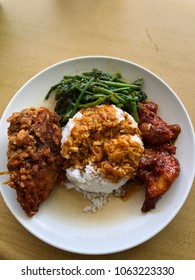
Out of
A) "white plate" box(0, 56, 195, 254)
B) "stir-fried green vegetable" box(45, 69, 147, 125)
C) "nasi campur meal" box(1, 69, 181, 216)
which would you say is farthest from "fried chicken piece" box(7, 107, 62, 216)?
"stir-fried green vegetable" box(45, 69, 147, 125)

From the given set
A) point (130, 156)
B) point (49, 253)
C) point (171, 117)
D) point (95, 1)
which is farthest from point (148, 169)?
point (95, 1)

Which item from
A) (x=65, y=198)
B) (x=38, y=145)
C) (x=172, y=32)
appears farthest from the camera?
(x=172, y=32)

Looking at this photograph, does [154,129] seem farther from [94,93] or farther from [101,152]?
[94,93]

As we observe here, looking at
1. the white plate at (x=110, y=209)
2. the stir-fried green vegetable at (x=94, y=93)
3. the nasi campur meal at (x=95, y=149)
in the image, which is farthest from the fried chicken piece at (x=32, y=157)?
the stir-fried green vegetable at (x=94, y=93)

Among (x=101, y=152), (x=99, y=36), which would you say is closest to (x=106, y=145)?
(x=101, y=152)

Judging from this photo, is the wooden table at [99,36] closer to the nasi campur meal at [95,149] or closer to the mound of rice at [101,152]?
the nasi campur meal at [95,149]

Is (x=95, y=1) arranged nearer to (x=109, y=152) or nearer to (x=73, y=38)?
(x=73, y=38)

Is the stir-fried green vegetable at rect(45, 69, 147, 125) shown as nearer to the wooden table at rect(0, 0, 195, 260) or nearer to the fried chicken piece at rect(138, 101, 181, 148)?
the fried chicken piece at rect(138, 101, 181, 148)
